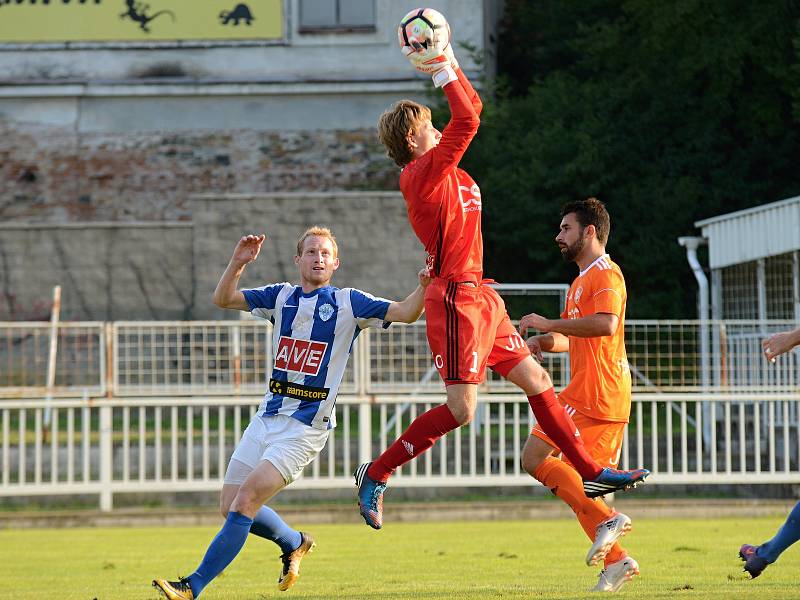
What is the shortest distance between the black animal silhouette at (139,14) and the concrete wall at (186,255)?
6220 millimetres

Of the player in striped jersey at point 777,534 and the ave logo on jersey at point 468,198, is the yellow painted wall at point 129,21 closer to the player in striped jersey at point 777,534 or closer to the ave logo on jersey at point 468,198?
the ave logo on jersey at point 468,198

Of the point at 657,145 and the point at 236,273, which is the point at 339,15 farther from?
the point at 236,273

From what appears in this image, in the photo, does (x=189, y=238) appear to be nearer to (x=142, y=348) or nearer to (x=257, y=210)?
(x=257, y=210)

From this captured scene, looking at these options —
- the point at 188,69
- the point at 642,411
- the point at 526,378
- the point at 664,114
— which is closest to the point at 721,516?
the point at 642,411

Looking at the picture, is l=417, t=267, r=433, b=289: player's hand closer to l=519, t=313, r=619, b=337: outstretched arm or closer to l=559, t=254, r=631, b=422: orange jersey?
l=519, t=313, r=619, b=337: outstretched arm

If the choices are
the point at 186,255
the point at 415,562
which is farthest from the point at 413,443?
the point at 186,255

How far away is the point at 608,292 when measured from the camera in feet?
26.5

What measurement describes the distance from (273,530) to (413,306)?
152 centimetres

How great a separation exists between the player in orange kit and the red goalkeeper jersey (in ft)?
1.72

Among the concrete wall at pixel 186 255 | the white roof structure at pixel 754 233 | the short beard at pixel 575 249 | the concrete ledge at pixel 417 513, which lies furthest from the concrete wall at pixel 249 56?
the short beard at pixel 575 249

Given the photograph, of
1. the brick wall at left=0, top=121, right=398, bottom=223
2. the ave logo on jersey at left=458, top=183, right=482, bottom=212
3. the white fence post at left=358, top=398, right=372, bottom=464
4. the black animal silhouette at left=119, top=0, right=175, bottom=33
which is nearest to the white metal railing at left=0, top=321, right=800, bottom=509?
the white fence post at left=358, top=398, right=372, bottom=464

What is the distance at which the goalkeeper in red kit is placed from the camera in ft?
24.5

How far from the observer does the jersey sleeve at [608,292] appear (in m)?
8.04

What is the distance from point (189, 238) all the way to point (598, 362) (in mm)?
17920
